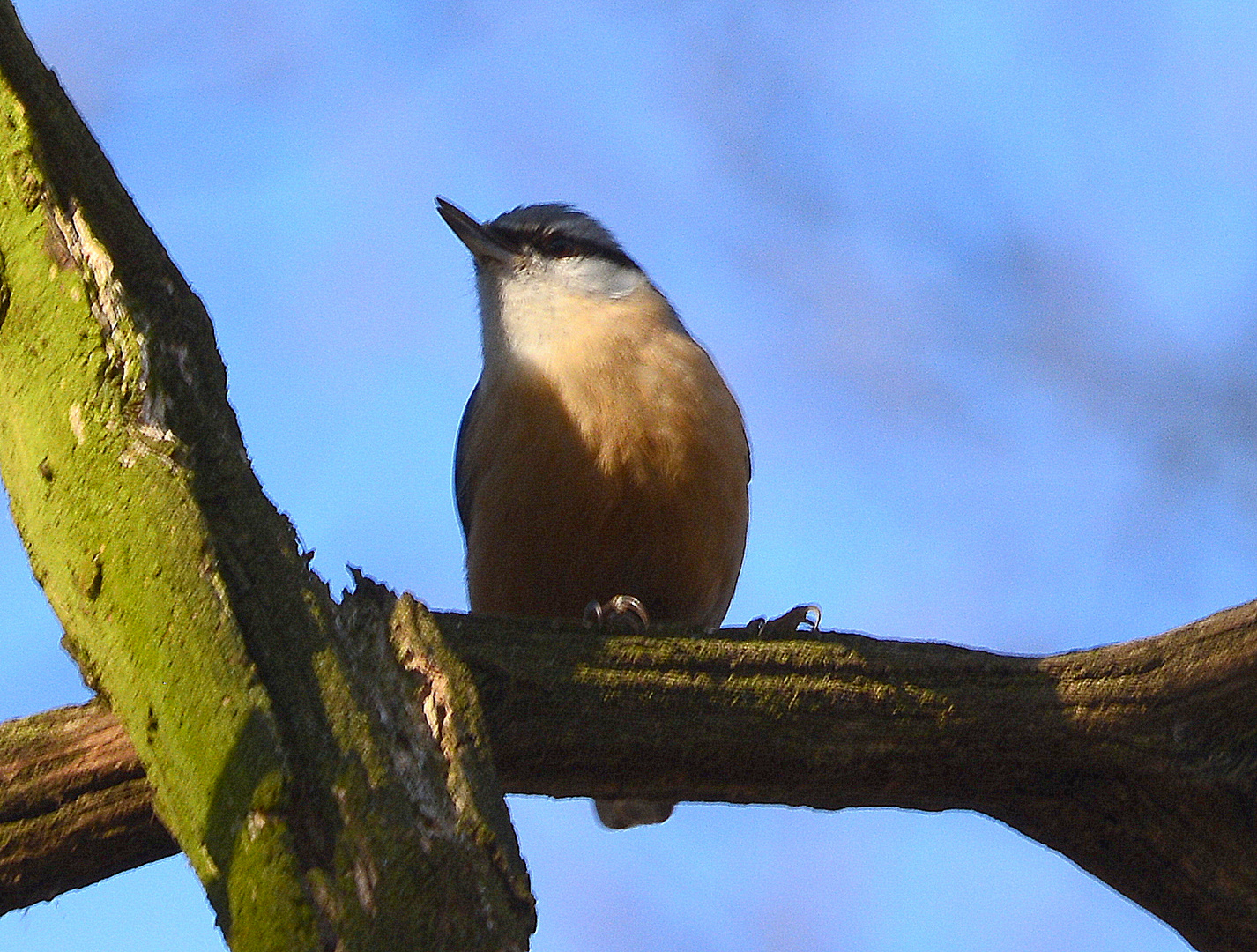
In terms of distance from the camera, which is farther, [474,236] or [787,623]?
[474,236]

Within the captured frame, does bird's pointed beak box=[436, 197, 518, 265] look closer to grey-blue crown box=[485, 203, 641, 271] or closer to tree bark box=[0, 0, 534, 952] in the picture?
grey-blue crown box=[485, 203, 641, 271]

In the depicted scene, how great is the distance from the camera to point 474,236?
5805 mm

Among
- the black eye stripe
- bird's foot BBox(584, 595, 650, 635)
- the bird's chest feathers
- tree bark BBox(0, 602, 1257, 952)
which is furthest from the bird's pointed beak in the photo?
tree bark BBox(0, 602, 1257, 952)

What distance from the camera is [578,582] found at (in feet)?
15.5

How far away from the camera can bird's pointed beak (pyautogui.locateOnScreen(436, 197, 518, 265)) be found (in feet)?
18.9

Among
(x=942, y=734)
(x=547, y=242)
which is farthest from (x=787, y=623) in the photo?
(x=547, y=242)

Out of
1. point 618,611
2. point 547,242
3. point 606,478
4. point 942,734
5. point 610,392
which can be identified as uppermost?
point 547,242

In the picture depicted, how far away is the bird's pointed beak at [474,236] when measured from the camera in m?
5.75

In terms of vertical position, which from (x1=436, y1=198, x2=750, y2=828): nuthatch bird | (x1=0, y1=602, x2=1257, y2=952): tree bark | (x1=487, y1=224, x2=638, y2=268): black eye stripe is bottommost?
(x1=0, y1=602, x2=1257, y2=952): tree bark

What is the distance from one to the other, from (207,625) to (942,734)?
1662 mm

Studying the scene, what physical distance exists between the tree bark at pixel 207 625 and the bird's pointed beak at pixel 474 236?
8.81ft

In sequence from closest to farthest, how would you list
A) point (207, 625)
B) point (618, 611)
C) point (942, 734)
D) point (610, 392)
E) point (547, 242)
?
point (207, 625) < point (942, 734) < point (618, 611) < point (610, 392) < point (547, 242)

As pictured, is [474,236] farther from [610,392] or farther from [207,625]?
[207,625]

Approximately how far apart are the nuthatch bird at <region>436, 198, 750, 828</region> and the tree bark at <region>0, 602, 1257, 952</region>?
3.89 feet
